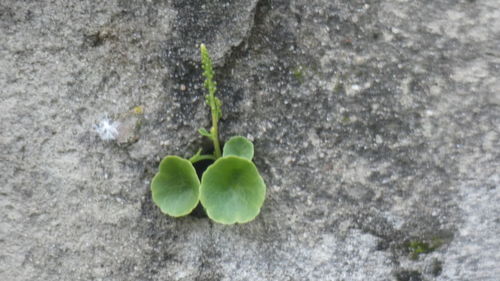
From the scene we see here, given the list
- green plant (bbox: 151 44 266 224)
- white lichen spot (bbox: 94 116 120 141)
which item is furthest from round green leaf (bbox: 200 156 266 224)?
white lichen spot (bbox: 94 116 120 141)

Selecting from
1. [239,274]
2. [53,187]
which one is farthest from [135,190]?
[239,274]

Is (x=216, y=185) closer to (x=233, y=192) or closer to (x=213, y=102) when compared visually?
(x=233, y=192)

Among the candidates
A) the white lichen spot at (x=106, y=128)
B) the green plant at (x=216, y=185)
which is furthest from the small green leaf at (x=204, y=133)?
the white lichen spot at (x=106, y=128)

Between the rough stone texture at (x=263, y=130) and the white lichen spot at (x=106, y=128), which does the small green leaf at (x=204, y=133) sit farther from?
the white lichen spot at (x=106, y=128)

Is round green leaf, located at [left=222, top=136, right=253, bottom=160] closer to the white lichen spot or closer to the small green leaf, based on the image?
the small green leaf

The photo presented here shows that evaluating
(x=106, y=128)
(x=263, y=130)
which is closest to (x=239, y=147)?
(x=263, y=130)

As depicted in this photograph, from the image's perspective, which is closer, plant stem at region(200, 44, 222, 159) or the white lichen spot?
plant stem at region(200, 44, 222, 159)
